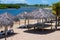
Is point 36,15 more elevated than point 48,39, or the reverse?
point 36,15

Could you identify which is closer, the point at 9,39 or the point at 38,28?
the point at 9,39

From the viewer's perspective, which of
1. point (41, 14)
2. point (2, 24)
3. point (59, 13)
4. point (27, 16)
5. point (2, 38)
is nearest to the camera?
point (2, 24)

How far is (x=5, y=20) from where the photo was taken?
44.2 feet

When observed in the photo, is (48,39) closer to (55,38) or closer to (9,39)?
(55,38)

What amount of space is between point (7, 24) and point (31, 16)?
175 inches

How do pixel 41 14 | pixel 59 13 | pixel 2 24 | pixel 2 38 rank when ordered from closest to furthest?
pixel 2 24, pixel 2 38, pixel 41 14, pixel 59 13

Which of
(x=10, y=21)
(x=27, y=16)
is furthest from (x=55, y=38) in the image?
(x=27, y=16)

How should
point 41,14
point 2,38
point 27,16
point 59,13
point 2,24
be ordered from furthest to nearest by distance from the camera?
point 59,13, point 27,16, point 41,14, point 2,38, point 2,24

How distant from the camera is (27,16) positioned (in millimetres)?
18047

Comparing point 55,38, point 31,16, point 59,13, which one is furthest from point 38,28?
point 55,38

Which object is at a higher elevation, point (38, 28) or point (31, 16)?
point (31, 16)

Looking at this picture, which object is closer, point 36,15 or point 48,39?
point 48,39

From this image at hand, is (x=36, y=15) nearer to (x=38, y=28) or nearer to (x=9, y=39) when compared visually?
(x=38, y=28)

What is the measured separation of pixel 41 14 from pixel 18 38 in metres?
4.14
